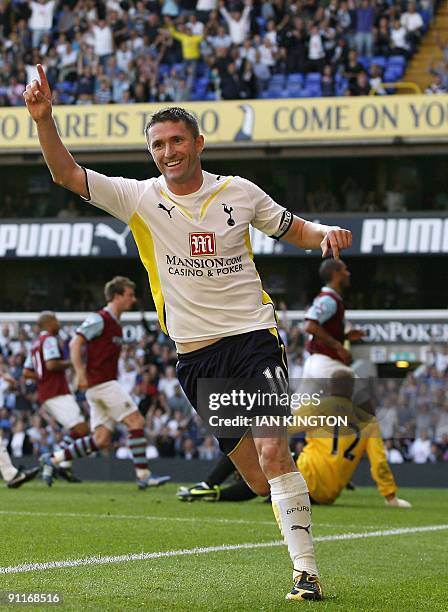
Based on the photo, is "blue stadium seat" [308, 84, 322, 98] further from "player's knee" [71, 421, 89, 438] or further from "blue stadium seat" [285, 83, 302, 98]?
"player's knee" [71, 421, 89, 438]

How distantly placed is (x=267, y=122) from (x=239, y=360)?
743 inches

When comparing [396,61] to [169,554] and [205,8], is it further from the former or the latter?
[169,554]

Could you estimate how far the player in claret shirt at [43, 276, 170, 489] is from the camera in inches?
519

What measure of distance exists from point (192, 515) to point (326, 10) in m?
18.2

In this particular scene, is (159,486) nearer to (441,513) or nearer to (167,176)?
(441,513)

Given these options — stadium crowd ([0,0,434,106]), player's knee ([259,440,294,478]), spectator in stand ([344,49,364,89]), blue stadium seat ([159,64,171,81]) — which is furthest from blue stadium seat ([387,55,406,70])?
player's knee ([259,440,294,478])

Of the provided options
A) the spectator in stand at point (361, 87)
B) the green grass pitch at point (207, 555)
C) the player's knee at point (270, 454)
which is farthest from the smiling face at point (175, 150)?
the spectator in stand at point (361, 87)

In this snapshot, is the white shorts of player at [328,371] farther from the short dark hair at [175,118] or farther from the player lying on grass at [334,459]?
the short dark hair at [175,118]

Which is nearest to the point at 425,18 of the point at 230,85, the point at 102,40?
the point at 230,85

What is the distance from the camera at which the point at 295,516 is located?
209 inches

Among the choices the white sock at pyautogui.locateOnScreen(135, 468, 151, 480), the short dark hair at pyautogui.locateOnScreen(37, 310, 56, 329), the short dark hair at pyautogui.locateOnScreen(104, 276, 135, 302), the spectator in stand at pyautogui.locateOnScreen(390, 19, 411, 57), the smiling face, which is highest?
the spectator in stand at pyautogui.locateOnScreen(390, 19, 411, 57)

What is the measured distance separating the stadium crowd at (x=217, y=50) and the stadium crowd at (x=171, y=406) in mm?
5474

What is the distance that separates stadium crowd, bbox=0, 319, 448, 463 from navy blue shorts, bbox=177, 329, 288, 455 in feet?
37.1

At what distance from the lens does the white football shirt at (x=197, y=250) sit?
18.3 ft
